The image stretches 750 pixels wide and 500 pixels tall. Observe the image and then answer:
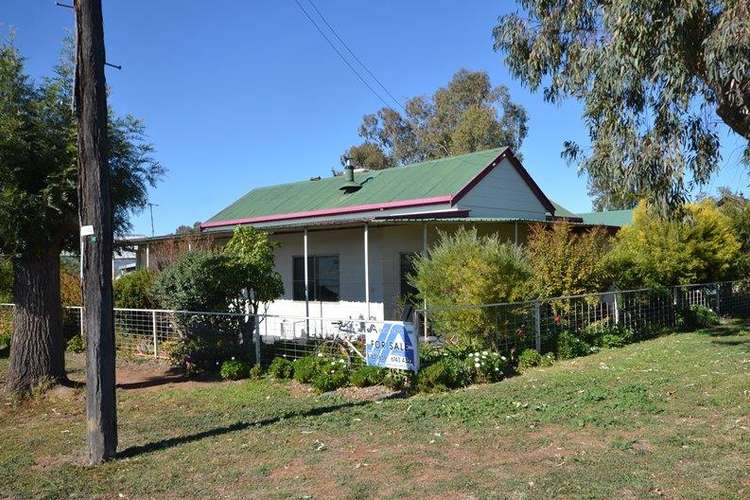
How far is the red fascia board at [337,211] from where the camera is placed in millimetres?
17306

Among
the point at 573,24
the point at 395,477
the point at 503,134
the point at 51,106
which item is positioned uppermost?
the point at 503,134

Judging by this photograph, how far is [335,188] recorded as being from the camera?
21750mm

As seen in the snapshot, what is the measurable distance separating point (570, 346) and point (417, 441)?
20.1ft

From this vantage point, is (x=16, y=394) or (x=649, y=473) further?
(x=16, y=394)

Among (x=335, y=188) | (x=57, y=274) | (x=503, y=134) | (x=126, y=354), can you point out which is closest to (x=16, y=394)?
(x=57, y=274)

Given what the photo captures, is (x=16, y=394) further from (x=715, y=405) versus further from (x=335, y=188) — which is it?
(x=335, y=188)

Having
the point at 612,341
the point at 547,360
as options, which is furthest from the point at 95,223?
the point at 612,341

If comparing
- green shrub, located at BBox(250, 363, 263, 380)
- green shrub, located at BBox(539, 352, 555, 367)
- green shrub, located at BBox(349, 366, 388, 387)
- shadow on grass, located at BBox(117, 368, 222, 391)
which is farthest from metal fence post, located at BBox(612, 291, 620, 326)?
shadow on grass, located at BBox(117, 368, 222, 391)

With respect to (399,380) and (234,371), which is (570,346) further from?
(234,371)

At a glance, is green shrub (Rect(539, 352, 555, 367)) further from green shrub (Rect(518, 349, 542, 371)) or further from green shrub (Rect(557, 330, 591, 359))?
green shrub (Rect(557, 330, 591, 359))

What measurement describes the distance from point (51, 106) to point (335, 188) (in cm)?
1282

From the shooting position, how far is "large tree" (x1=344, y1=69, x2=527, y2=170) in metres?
37.2

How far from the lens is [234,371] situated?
1045cm

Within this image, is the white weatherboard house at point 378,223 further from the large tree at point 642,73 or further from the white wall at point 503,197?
the large tree at point 642,73
